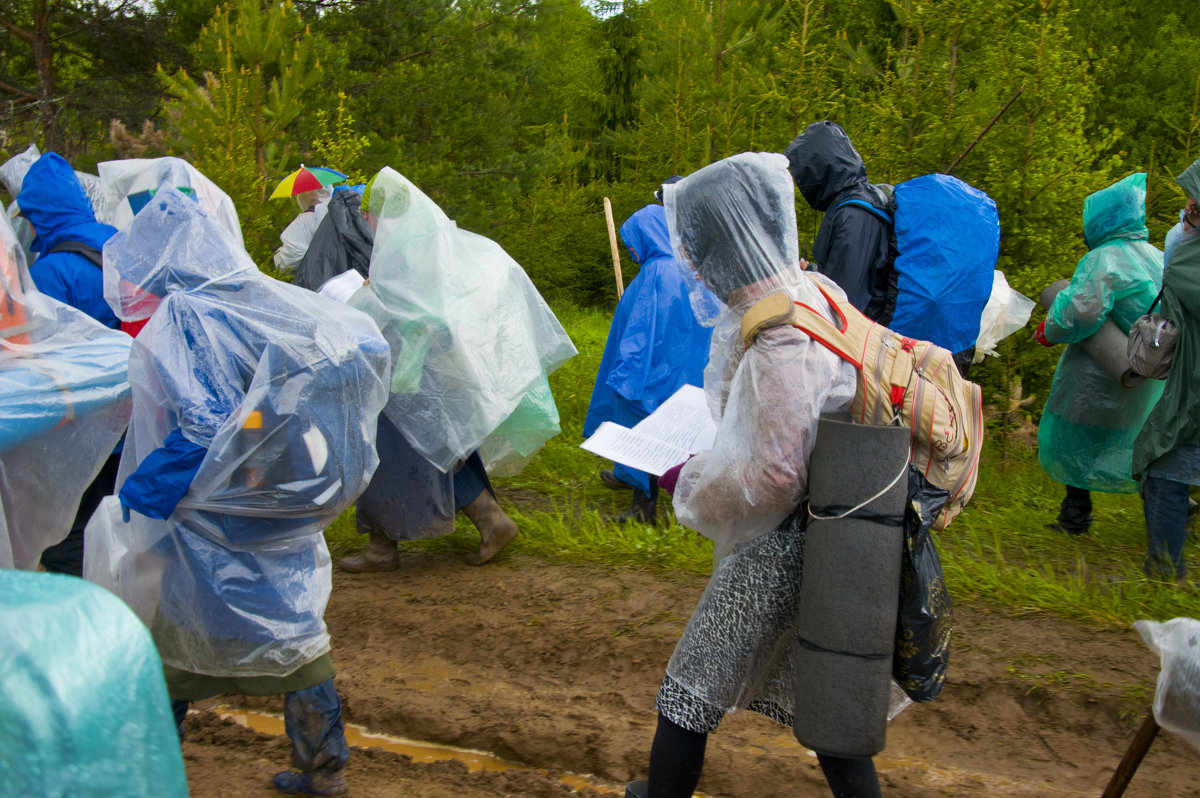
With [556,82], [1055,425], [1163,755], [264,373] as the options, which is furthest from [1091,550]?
[556,82]

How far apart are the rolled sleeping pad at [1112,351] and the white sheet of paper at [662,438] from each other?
8.85 feet

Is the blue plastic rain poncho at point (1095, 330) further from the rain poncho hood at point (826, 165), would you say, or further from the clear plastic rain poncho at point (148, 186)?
the clear plastic rain poncho at point (148, 186)

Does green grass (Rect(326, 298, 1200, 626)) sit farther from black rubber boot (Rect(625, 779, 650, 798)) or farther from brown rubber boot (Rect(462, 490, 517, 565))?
black rubber boot (Rect(625, 779, 650, 798))

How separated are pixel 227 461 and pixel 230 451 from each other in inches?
1.0

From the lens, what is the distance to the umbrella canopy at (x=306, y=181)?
5.64 m

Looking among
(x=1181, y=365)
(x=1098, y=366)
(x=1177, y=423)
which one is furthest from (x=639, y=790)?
(x=1098, y=366)

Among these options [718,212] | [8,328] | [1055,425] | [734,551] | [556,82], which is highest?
[556,82]

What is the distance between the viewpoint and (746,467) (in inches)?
81.2

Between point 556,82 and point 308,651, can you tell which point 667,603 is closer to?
point 308,651

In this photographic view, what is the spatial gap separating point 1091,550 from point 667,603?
2.10 metres

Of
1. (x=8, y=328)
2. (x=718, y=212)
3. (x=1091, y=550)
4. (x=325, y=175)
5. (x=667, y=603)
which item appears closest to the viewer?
(x=718, y=212)

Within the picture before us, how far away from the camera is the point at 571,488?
234 inches

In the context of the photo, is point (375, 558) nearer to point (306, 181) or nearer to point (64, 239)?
point (64, 239)

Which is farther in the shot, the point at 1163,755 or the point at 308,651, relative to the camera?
the point at 1163,755
